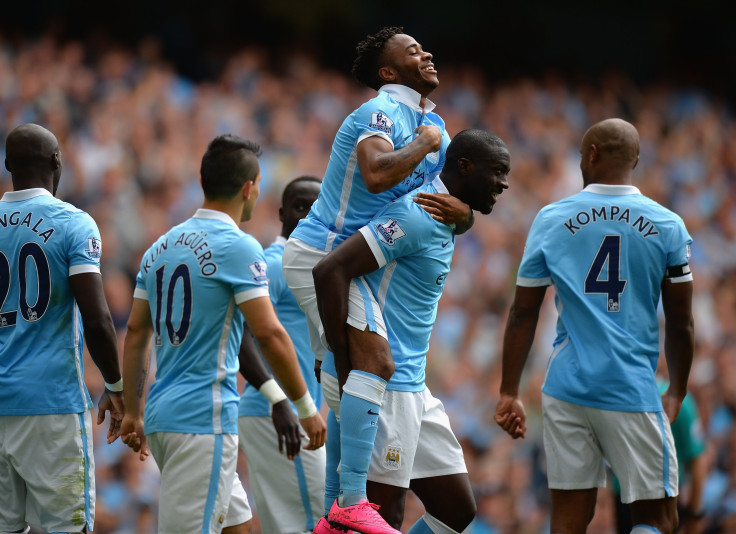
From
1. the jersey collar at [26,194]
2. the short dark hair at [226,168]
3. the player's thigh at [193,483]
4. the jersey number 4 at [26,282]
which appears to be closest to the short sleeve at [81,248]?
the jersey number 4 at [26,282]

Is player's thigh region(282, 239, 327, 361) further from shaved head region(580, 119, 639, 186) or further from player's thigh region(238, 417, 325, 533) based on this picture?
shaved head region(580, 119, 639, 186)

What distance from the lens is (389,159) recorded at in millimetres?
4516

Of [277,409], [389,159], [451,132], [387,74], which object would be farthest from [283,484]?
[451,132]

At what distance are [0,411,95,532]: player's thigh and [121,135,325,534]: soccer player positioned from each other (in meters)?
0.29

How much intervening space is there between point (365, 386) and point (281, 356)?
528mm

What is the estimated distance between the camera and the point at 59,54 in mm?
11758

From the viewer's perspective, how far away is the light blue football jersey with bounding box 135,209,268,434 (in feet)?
15.5

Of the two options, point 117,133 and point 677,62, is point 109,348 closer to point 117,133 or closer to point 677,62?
point 117,133

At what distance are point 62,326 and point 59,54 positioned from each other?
25.5 feet

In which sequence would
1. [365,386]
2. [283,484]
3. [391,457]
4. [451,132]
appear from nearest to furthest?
[365,386]
[391,457]
[283,484]
[451,132]

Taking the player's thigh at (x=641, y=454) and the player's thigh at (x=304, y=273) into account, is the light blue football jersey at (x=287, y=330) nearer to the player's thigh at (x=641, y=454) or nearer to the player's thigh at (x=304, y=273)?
the player's thigh at (x=304, y=273)

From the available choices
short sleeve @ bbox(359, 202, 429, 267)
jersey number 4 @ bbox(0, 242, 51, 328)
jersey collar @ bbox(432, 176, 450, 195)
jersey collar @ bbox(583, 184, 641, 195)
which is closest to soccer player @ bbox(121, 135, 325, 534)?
jersey number 4 @ bbox(0, 242, 51, 328)

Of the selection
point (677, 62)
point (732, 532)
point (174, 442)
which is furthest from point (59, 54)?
point (677, 62)

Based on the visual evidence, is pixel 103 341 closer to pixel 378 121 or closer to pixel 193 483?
pixel 193 483
